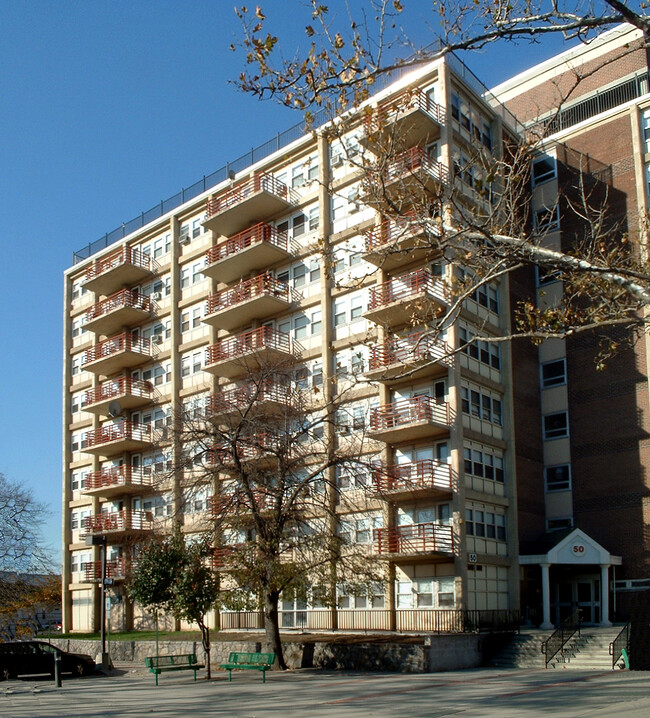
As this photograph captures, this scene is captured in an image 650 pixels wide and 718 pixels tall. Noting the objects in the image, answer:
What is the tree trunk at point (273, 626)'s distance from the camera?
26922 mm

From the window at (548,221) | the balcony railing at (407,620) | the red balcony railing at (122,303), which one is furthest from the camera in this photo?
the red balcony railing at (122,303)

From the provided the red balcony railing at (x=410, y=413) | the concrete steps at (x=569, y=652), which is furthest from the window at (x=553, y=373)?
the concrete steps at (x=569, y=652)

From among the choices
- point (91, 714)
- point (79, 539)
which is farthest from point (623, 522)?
point (79, 539)

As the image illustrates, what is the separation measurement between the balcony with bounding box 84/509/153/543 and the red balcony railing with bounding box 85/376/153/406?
6270 millimetres

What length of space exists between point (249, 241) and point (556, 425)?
16.4m

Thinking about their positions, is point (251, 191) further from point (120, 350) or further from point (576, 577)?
Result: point (576, 577)

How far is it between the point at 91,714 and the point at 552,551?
2085 cm

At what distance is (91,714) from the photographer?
688 inches

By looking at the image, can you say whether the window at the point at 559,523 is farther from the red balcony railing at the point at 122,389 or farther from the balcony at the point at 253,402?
the red balcony railing at the point at 122,389

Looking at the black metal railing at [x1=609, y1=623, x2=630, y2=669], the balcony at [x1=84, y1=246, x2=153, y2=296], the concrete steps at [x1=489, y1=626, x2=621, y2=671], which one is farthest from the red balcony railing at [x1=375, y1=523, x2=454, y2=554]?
the balcony at [x1=84, y1=246, x2=153, y2=296]

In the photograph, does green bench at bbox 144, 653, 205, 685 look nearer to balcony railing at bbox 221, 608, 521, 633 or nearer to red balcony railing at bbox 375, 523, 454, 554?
balcony railing at bbox 221, 608, 521, 633

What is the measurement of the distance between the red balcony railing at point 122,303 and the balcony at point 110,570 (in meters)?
13.5

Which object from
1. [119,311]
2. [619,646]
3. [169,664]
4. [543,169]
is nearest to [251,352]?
[119,311]

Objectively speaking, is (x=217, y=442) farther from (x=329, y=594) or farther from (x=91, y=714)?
(x=91, y=714)
